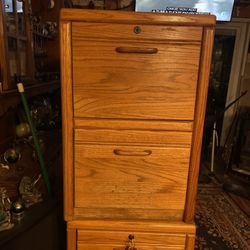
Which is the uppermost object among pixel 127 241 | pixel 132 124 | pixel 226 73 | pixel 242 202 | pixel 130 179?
pixel 226 73

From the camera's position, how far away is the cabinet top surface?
71 centimetres

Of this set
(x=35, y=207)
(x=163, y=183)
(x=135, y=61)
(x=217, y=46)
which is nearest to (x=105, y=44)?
(x=135, y=61)

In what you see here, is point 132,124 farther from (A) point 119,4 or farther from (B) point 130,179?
(A) point 119,4

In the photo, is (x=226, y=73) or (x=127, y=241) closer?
(x=127, y=241)

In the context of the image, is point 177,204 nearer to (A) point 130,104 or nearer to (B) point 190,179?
(B) point 190,179

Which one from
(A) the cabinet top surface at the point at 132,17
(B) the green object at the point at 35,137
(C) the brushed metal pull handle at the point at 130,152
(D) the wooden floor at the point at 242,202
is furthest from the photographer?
(D) the wooden floor at the point at 242,202

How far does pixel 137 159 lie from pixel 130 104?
19 centimetres

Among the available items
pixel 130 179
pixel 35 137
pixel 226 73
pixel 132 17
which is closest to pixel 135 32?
pixel 132 17

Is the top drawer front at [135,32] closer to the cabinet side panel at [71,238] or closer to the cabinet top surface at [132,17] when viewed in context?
the cabinet top surface at [132,17]

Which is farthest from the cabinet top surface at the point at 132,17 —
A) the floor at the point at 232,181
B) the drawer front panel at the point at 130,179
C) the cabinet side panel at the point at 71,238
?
the floor at the point at 232,181

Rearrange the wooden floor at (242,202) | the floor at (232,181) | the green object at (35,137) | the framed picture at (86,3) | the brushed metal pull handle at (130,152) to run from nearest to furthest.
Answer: the brushed metal pull handle at (130,152) → the green object at (35,137) → the wooden floor at (242,202) → the floor at (232,181) → the framed picture at (86,3)

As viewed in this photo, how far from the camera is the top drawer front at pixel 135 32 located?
729 millimetres

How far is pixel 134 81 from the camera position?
0.77 m

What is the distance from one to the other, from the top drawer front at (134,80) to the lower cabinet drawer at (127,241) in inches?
17.0
